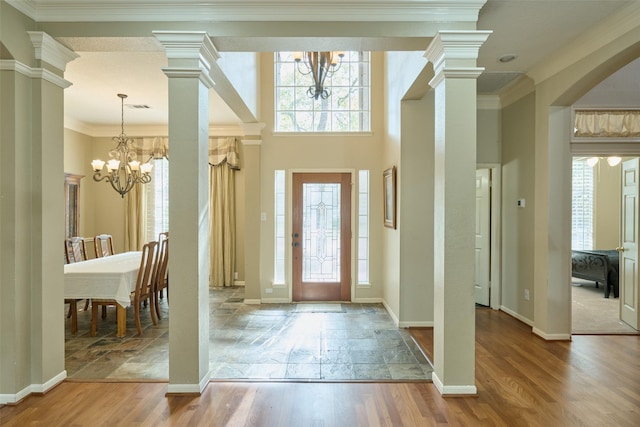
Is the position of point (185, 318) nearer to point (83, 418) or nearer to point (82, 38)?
point (83, 418)

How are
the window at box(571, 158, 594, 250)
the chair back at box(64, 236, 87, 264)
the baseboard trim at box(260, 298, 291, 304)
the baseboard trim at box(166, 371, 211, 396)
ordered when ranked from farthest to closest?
the window at box(571, 158, 594, 250) → the baseboard trim at box(260, 298, 291, 304) → the chair back at box(64, 236, 87, 264) → the baseboard trim at box(166, 371, 211, 396)

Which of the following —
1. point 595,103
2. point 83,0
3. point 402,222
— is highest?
point 83,0

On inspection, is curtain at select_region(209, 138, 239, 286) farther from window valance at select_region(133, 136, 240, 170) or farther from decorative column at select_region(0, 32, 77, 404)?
decorative column at select_region(0, 32, 77, 404)

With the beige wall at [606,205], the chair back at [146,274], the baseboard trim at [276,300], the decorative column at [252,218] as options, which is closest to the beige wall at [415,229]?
the baseboard trim at [276,300]

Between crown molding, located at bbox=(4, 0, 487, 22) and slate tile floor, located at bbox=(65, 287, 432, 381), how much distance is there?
8.57ft

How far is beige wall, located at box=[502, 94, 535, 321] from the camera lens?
13.4ft

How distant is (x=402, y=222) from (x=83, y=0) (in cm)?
334

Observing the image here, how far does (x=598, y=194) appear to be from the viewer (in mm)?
7172

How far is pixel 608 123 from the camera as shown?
12.5 feet

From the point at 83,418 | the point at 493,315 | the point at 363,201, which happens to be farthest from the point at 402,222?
the point at 83,418

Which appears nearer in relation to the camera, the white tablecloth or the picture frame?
the white tablecloth

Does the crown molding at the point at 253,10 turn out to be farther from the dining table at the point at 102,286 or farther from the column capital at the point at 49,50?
the dining table at the point at 102,286

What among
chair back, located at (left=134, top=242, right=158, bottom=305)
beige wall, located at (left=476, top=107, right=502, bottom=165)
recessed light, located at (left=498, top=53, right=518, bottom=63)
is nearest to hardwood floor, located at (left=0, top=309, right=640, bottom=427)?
chair back, located at (left=134, top=242, right=158, bottom=305)

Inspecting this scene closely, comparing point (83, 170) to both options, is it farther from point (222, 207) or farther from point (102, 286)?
point (102, 286)
